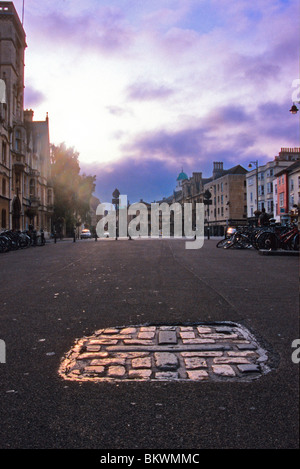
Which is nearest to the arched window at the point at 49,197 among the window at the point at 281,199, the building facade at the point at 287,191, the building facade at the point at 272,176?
the building facade at the point at 272,176

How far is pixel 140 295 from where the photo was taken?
6.30 meters

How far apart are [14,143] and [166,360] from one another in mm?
40149

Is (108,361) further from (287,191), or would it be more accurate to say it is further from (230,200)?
(230,200)

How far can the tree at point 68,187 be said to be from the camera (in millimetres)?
57562

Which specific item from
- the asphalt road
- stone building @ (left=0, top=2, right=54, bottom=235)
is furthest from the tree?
the asphalt road

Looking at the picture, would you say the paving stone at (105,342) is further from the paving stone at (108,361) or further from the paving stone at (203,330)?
the paving stone at (203,330)

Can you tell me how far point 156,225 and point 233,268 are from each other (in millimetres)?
122137

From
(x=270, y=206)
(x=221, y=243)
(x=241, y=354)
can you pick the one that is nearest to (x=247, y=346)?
(x=241, y=354)

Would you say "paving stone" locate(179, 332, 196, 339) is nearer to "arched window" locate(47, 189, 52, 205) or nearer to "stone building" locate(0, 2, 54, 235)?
"stone building" locate(0, 2, 54, 235)

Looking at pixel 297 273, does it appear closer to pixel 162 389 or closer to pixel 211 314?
pixel 211 314

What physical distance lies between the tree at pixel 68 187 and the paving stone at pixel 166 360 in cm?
5517

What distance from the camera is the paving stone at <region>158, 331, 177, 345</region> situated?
3811 millimetres

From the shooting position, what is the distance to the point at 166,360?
3.30 metres
